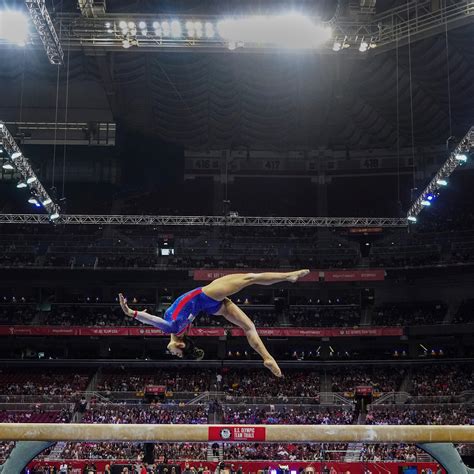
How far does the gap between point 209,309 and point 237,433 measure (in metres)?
1.88

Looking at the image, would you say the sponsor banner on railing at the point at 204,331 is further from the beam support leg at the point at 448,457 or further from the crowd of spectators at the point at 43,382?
the beam support leg at the point at 448,457

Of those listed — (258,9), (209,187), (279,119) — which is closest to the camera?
(258,9)

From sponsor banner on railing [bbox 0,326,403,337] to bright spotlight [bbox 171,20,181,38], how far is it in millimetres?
19239

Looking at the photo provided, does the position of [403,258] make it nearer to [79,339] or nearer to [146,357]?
[146,357]

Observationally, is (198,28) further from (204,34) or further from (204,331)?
(204,331)

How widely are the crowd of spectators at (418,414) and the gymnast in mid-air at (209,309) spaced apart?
70.3 feet

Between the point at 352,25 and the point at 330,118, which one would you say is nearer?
the point at 352,25

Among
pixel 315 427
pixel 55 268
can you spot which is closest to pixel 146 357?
pixel 55 268

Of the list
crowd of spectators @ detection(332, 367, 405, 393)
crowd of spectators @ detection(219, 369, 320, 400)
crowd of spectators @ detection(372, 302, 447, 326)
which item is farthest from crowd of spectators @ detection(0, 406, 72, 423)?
crowd of spectators @ detection(372, 302, 447, 326)

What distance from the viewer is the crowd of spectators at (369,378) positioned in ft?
109

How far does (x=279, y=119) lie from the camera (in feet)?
114

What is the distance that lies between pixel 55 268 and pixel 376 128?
823 inches

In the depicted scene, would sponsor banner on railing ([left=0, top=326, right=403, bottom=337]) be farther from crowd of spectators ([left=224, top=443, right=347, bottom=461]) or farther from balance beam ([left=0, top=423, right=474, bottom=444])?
balance beam ([left=0, top=423, right=474, bottom=444])

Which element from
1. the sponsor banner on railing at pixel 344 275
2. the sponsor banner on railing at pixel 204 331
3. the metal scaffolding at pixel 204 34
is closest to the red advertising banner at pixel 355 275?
the sponsor banner on railing at pixel 344 275
